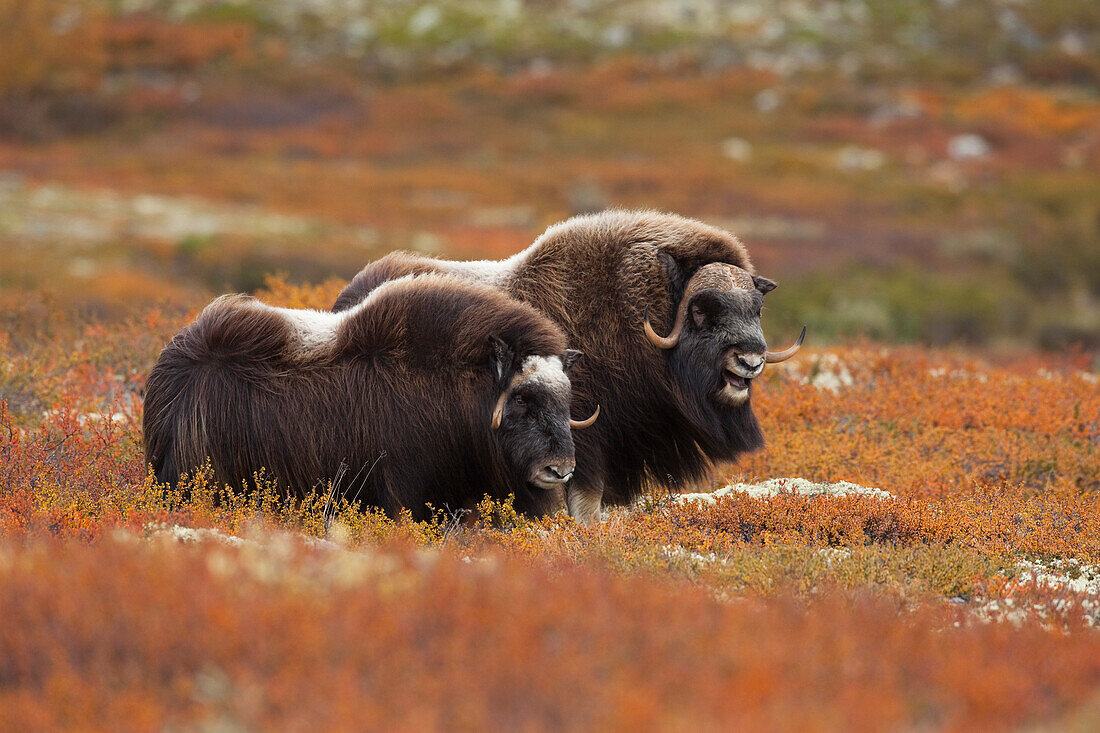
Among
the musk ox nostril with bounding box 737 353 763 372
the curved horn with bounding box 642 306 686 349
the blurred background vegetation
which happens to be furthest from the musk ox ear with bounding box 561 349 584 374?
the blurred background vegetation

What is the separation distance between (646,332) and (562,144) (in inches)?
880

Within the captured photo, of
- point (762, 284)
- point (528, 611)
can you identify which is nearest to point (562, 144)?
point (762, 284)

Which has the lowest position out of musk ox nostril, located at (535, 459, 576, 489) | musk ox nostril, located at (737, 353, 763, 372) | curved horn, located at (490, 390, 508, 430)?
musk ox nostril, located at (535, 459, 576, 489)

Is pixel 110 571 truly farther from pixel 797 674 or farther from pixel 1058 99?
pixel 1058 99

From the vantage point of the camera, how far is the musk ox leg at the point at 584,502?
16.9 ft

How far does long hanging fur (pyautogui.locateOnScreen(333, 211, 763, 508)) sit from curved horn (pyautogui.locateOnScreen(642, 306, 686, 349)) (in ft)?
0.26

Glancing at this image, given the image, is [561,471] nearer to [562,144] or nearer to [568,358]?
[568,358]

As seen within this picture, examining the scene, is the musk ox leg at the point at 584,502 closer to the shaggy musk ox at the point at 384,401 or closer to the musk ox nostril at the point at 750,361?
the shaggy musk ox at the point at 384,401

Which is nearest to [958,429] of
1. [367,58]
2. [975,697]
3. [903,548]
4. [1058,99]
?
[903,548]

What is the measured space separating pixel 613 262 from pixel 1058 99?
98.1 ft

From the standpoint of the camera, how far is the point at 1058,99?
100 feet

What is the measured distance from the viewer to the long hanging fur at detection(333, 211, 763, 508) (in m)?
5.28

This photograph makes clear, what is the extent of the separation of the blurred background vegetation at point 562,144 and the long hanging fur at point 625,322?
16.3 feet

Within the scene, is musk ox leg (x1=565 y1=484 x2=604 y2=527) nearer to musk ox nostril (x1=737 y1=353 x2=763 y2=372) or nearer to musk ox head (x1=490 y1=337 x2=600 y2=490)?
musk ox head (x1=490 y1=337 x2=600 y2=490)
